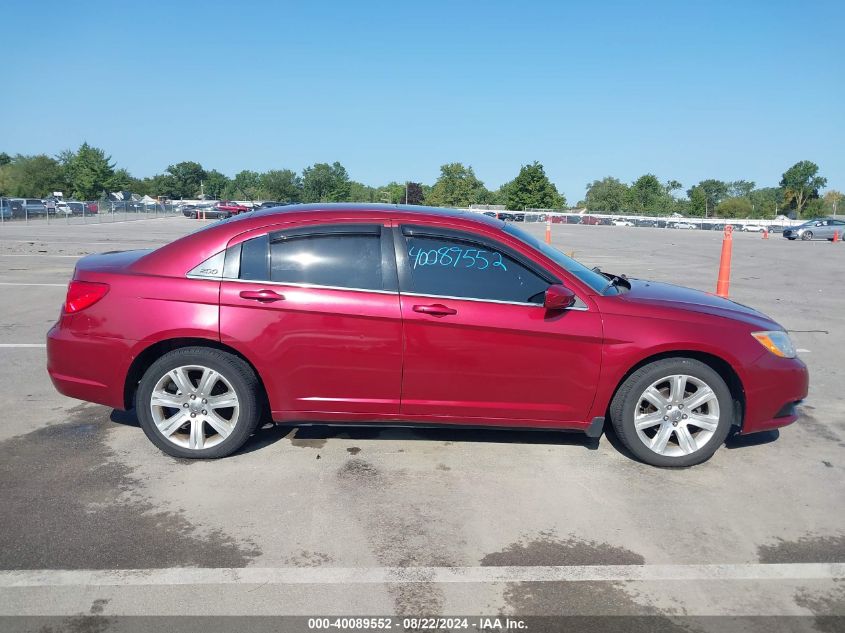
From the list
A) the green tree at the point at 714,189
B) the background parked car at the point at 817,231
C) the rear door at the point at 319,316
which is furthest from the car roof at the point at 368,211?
the green tree at the point at 714,189

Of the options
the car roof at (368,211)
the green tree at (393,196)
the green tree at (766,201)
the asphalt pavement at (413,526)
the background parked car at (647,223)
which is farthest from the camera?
the green tree at (766,201)

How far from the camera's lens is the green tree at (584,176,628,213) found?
115625 mm

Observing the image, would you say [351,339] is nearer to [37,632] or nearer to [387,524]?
[387,524]

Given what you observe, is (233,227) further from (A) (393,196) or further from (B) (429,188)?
(B) (429,188)

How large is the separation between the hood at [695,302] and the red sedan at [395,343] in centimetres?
4

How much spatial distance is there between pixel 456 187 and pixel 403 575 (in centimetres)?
11074

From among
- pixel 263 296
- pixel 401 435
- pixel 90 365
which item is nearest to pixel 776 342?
pixel 401 435

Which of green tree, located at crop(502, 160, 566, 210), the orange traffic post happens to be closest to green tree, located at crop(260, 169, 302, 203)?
green tree, located at crop(502, 160, 566, 210)

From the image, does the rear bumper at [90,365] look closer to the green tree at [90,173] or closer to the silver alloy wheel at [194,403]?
the silver alloy wheel at [194,403]

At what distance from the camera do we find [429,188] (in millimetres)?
112062

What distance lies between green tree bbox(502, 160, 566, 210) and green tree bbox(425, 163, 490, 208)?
7.71 meters

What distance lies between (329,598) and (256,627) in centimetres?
34

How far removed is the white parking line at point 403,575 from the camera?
3.09 meters

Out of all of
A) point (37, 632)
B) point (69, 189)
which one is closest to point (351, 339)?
point (37, 632)
